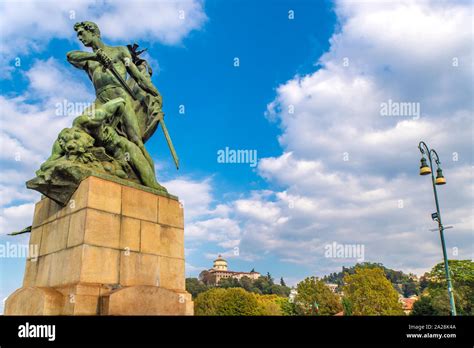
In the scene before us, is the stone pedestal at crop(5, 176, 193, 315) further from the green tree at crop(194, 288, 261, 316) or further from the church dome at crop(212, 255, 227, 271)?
the church dome at crop(212, 255, 227, 271)

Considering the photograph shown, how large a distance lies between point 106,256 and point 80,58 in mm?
5504

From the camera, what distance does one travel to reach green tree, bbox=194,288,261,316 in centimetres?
6750

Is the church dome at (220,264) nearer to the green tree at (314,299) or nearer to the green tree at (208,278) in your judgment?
the green tree at (208,278)

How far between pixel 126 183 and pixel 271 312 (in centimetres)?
7097

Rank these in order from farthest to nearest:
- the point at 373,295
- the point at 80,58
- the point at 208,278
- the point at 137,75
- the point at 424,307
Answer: the point at 208,278 → the point at 373,295 → the point at 424,307 → the point at 137,75 → the point at 80,58

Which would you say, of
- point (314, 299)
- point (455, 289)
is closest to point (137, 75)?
point (455, 289)

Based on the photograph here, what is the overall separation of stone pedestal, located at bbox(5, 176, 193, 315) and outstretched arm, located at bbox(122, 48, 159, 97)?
3215mm

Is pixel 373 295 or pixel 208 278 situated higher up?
pixel 208 278

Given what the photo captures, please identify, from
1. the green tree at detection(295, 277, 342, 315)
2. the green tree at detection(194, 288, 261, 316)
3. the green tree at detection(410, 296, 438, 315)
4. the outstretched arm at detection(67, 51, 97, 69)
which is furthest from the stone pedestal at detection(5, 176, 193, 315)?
the green tree at detection(295, 277, 342, 315)

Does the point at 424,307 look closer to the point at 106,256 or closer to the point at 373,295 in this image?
the point at 373,295

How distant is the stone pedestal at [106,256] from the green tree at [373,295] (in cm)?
5448

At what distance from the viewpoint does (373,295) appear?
56.6 metres
